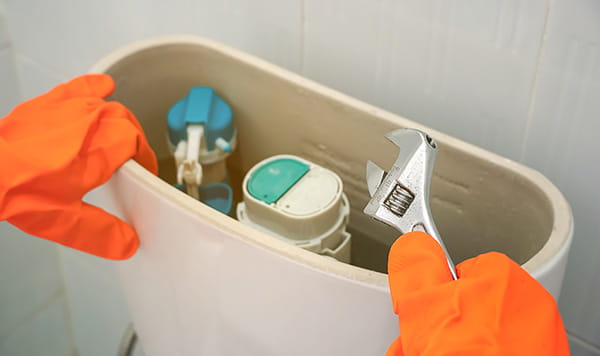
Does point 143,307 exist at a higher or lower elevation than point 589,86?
lower

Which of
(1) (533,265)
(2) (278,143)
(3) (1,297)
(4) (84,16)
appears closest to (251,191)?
(2) (278,143)

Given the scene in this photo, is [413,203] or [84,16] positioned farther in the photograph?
[84,16]

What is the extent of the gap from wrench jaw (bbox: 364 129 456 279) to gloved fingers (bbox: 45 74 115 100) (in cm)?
29

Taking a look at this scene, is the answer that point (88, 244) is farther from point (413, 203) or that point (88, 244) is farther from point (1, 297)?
point (1, 297)

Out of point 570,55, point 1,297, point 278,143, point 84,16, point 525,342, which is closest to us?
point 525,342

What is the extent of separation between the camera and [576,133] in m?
0.56

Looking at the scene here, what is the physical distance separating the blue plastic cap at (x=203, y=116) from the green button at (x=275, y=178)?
9 cm

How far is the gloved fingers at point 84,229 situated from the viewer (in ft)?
1.68

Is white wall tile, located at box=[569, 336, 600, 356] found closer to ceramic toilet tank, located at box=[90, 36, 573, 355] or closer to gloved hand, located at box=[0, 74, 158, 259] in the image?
ceramic toilet tank, located at box=[90, 36, 573, 355]

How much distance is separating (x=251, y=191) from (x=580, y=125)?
0.29 meters

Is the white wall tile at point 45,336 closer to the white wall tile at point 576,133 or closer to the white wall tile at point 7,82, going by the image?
the white wall tile at point 7,82

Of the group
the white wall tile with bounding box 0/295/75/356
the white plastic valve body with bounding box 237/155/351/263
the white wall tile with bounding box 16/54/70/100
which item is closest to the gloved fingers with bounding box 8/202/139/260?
the white plastic valve body with bounding box 237/155/351/263

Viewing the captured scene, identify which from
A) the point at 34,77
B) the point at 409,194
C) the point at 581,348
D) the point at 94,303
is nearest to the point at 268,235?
the point at 409,194

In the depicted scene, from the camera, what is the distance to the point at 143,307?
62cm
